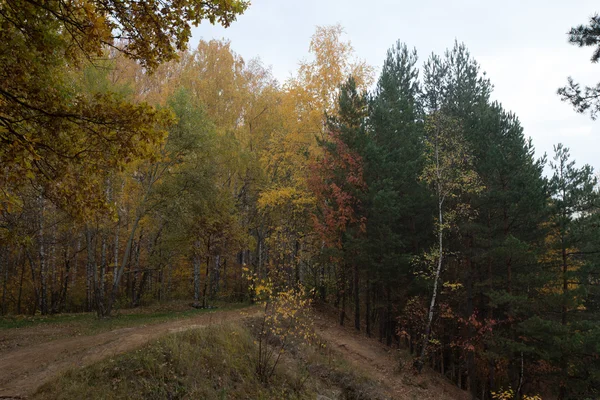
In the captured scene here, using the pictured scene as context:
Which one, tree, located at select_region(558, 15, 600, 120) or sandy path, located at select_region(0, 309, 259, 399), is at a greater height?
tree, located at select_region(558, 15, 600, 120)

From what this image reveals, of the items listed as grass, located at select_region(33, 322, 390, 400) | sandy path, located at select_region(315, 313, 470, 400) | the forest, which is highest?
the forest

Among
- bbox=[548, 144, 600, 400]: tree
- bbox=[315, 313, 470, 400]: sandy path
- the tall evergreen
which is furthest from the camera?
the tall evergreen

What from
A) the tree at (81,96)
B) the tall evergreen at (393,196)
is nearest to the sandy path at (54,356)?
the tree at (81,96)

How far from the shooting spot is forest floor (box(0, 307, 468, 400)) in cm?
816

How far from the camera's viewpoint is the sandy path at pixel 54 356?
296 inches

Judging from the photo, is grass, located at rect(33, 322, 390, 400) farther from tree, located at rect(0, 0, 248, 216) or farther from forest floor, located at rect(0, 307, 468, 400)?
tree, located at rect(0, 0, 248, 216)

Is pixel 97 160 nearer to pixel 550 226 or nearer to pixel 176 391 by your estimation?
pixel 176 391

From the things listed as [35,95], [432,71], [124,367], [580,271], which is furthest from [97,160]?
[432,71]

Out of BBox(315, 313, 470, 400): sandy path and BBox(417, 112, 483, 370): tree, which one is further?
BBox(417, 112, 483, 370): tree

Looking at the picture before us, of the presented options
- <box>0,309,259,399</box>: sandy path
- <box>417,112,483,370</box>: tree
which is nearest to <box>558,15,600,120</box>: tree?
<box>417,112,483,370</box>: tree

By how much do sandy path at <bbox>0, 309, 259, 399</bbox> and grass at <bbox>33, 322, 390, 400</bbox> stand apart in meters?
0.58

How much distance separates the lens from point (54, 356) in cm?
921

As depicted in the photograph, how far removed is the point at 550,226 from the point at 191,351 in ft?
48.1

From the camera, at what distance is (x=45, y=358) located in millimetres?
9125
